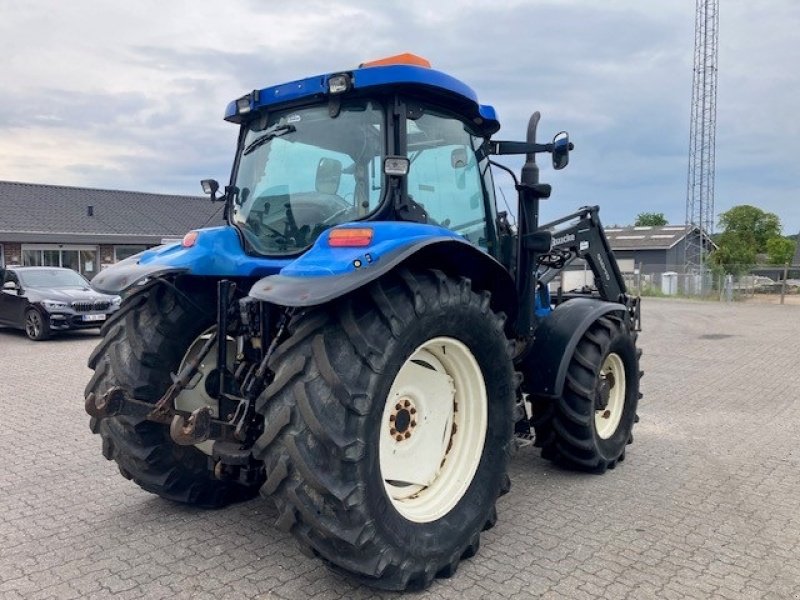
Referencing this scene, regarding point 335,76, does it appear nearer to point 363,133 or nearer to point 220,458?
point 363,133

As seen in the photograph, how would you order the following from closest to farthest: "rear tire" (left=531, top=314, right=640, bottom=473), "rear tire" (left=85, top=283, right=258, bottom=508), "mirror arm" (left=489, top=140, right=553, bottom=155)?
"rear tire" (left=85, top=283, right=258, bottom=508), "mirror arm" (left=489, top=140, right=553, bottom=155), "rear tire" (left=531, top=314, right=640, bottom=473)

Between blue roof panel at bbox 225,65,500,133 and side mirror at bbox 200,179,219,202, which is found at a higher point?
blue roof panel at bbox 225,65,500,133

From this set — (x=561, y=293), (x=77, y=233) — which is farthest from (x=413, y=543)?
(x=77, y=233)

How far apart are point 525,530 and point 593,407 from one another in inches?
48.5

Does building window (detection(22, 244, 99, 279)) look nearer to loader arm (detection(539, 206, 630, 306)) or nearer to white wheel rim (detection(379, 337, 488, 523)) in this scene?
loader arm (detection(539, 206, 630, 306))

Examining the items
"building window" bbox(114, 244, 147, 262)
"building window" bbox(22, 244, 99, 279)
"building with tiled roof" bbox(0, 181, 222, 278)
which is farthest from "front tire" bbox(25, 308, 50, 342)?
"building window" bbox(114, 244, 147, 262)

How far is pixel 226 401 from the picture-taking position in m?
3.66

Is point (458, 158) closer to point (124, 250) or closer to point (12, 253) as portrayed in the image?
point (12, 253)

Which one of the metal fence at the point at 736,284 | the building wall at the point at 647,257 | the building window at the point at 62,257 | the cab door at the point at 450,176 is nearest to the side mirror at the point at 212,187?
the cab door at the point at 450,176

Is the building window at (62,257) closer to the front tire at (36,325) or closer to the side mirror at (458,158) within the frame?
the front tire at (36,325)

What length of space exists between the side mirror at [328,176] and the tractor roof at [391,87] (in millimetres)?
369

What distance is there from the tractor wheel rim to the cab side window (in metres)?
12.3

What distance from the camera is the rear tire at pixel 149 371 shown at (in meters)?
3.87

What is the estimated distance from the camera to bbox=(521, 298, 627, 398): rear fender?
4633 mm
